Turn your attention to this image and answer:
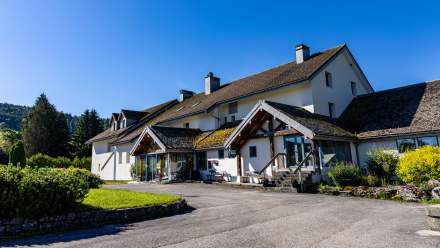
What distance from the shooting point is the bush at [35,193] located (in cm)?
844

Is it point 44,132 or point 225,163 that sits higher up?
point 44,132

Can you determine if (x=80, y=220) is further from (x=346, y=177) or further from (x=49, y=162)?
(x=49, y=162)

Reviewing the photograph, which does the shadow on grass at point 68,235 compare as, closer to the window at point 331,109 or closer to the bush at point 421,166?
the bush at point 421,166

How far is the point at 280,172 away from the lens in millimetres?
19047

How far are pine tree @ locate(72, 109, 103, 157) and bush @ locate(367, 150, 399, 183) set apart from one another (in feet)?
174

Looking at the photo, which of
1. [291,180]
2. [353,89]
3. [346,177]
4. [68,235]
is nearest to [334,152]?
[346,177]

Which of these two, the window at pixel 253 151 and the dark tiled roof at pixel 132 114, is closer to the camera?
the window at pixel 253 151

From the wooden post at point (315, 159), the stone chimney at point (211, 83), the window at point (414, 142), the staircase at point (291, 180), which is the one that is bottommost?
the staircase at point (291, 180)

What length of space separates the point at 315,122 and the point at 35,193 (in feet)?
52.2

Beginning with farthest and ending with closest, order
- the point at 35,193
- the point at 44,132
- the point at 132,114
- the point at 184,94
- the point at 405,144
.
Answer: the point at 44,132
the point at 184,94
the point at 132,114
the point at 405,144
the point at 35,193

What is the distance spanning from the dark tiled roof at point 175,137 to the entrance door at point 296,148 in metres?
8.79

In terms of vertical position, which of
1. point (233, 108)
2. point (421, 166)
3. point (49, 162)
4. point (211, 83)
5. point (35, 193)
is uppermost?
point (211, 83)

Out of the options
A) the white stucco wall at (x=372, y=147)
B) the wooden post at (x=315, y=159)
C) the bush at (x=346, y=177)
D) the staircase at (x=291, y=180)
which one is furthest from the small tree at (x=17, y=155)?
the white stucco wall at (x=372, y=147)

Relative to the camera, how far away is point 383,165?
1795cm
